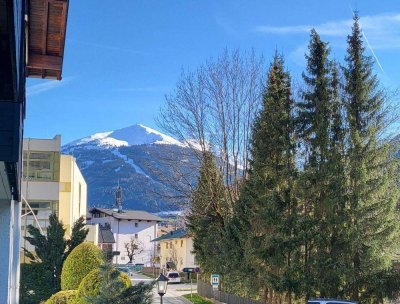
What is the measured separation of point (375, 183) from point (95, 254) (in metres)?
11.5

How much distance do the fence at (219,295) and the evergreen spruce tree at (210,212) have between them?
142cm

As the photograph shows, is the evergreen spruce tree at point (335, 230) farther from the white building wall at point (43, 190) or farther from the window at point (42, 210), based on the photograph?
the window at point (42, 210)

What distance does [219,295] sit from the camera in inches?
1409

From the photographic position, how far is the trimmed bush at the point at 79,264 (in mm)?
19516

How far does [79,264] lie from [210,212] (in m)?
18.4

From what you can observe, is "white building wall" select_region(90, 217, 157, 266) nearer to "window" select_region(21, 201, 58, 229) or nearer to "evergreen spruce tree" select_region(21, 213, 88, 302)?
"window" select_region(21, 201, 58, 229)

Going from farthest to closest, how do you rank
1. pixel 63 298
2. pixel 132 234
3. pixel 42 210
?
pixel 132 234 < pixel 42 210 < pixel 63 298

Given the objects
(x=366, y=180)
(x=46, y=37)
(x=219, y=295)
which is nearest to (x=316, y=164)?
(x=366, y=180)

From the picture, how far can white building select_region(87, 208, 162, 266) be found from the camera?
11300 cm

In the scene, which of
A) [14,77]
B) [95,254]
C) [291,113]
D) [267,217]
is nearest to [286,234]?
[267,217]

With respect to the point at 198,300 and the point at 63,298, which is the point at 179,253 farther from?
the point at 63,298

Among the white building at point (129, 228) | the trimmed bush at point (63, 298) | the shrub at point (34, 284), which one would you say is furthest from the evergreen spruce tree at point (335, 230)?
the white building at point (129, 228)

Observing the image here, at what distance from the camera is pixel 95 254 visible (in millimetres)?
19688

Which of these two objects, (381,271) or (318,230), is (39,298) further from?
(381,271)
